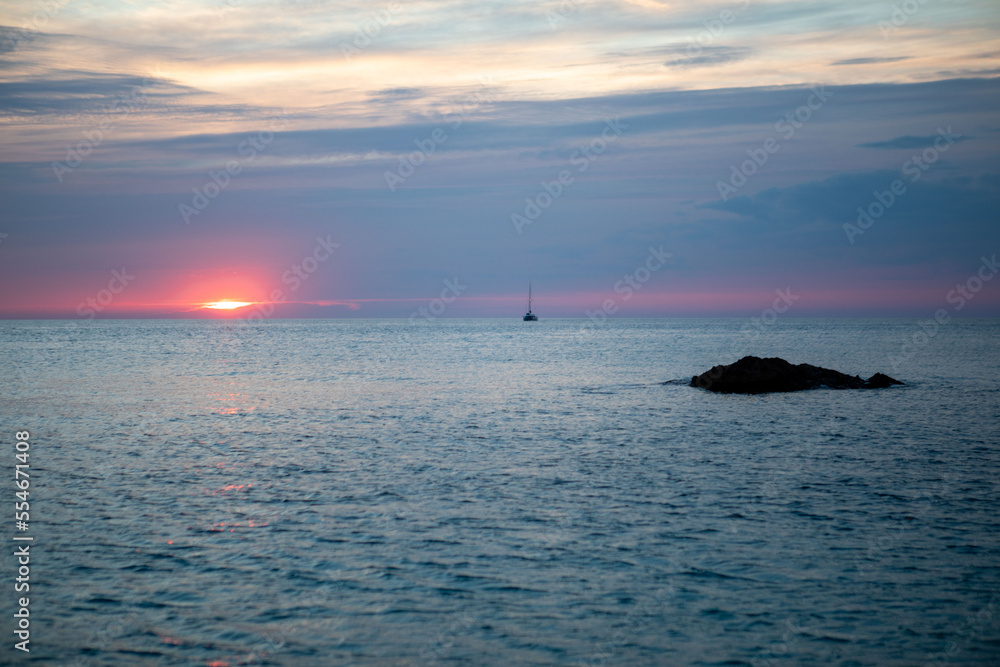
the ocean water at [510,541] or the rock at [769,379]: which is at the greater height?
the rock at [769,379]

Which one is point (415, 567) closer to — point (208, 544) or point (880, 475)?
point (208, 544)

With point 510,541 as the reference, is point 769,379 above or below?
above

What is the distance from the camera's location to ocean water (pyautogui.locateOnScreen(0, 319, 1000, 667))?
11.4 metres

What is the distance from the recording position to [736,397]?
157 ft

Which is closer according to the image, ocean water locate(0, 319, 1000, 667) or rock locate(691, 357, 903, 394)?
ocean water locate(0, 319, 1000, 667)

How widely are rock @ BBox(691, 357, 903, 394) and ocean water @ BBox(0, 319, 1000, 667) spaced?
559 inches

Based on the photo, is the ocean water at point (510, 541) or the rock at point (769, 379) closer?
the ocean water at point (510, 541)

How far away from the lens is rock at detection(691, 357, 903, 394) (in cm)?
5069

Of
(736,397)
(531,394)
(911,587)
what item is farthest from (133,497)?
(736,397)

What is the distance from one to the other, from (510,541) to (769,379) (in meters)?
39.7

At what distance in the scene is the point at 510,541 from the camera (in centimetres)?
1619

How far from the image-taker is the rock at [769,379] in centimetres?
5069

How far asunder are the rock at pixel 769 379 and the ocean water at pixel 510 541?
559 inches

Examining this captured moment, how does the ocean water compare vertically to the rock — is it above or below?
below
